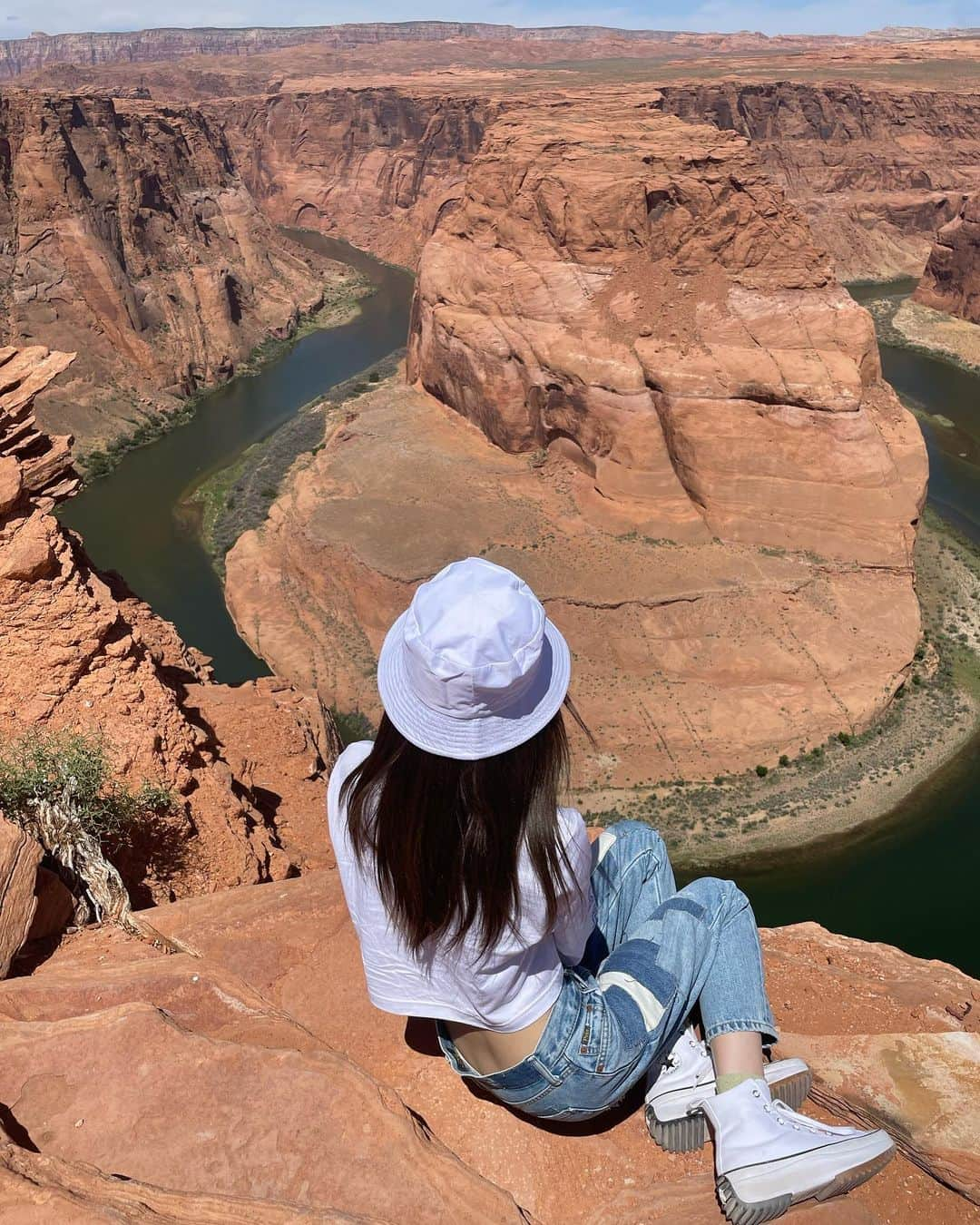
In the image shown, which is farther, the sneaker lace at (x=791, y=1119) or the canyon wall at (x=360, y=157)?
the canyon wall at (x=360, y=157)

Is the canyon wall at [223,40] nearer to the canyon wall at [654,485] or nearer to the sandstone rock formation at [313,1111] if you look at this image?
the canyon wall at [654,485]

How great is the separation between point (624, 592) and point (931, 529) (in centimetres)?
1309

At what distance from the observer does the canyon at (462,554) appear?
351cm

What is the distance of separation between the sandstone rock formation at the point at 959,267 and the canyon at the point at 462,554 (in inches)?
12.4

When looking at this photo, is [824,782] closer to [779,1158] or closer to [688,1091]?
[688,1091]

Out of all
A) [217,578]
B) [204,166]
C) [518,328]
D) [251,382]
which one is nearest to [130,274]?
[251,382]

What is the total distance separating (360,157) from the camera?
238ft

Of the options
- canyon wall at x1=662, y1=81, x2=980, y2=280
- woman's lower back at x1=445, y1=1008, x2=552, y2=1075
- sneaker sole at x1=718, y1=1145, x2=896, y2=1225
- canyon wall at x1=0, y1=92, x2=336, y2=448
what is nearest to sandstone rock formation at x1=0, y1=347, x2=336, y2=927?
woman's lower back at x1=445, y1=1008, x2=552, y2=1075

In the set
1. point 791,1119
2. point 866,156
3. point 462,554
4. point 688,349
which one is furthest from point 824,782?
point 866,156

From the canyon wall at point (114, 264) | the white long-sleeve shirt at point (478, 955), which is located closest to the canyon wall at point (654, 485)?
the white long-sleeve shirt at point (478, 955)

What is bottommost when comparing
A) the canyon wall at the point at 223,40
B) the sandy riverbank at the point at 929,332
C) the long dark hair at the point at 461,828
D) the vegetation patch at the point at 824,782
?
the vegetation patch at the point at 824,782

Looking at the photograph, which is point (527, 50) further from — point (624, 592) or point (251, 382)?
point (624, 592)

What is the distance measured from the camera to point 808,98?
61.7m

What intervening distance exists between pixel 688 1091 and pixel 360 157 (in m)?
82.0
